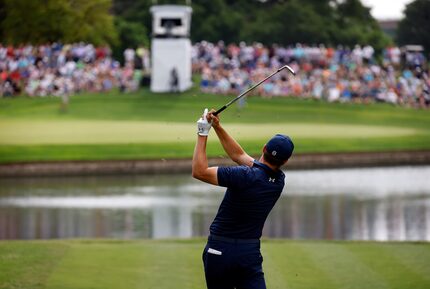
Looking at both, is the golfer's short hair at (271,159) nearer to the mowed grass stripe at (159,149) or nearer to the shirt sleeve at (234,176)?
the shirt sleeve at (234,176)

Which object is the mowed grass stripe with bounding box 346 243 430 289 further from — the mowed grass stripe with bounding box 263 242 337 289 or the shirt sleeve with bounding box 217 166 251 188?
the shirt sleeve with bounding box 217 166 251 188

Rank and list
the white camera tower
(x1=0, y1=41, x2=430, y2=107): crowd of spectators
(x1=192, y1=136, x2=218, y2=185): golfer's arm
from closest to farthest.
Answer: (x1=192, y1=136, x2=218, y2=185): golfer's arm
(x1=0, y1=41, x2=430, y2=107): crowd of spectators
the white camera tower

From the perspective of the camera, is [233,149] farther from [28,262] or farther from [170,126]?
[170,126]

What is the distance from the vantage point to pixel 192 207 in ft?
84.8

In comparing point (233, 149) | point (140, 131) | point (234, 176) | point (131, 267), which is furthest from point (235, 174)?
point (140, 131)

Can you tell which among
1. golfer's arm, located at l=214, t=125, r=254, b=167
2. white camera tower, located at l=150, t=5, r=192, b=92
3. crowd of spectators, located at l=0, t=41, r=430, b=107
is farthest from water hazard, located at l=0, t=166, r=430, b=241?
white camera tower, located at l=150, t=5, r=192, b=92

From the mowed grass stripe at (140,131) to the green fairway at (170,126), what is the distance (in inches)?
1.4

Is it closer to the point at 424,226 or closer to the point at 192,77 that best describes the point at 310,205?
the point at 424,226

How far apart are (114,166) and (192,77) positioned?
25.3 meters

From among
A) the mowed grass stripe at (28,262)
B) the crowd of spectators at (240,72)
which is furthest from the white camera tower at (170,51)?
the mowed grass stripe at (28,262)

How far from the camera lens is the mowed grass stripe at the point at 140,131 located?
42000 mm

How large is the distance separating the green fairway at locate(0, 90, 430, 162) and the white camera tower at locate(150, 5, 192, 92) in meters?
1.46

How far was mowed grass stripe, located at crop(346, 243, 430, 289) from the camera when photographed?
42.2 ft

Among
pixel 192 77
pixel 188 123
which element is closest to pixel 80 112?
pixel 188 123
